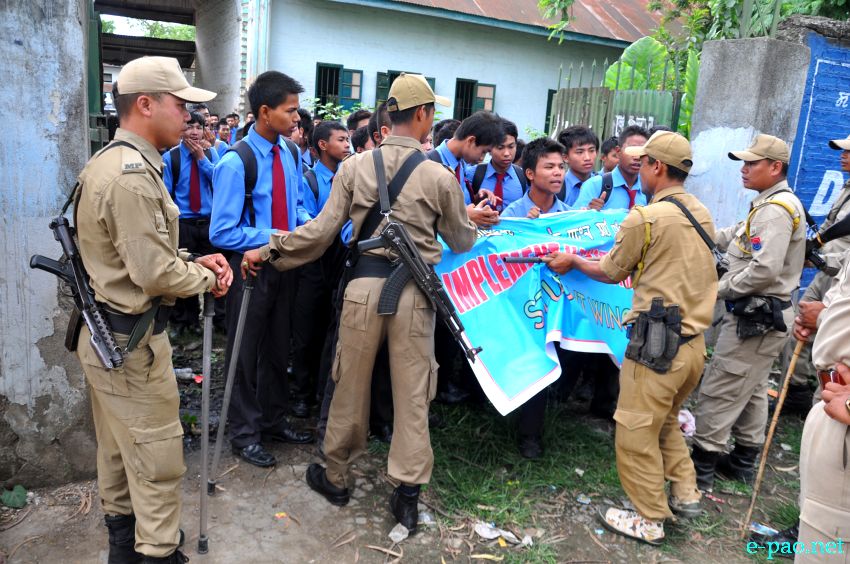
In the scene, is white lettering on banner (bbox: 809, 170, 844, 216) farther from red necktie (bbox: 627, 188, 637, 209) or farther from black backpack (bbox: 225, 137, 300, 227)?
black backpack (bbox: 225, 137, 300, 227)

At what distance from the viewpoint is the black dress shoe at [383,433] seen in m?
4.54

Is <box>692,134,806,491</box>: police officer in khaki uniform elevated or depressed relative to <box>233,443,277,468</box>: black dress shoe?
elevated

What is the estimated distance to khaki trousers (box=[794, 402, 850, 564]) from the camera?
7.26 feet

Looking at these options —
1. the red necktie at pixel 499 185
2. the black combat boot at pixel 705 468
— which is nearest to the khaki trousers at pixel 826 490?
the black combat boot at pixel 705 468

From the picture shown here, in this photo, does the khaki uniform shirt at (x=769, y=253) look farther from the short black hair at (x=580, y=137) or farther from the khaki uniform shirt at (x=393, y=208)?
the khaki uniform shirt at (x=393, y=208)

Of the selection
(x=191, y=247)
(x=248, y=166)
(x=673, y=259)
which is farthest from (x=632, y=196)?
(x=191, y=247)

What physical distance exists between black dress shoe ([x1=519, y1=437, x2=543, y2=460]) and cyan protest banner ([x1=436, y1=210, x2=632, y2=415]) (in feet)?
1.96

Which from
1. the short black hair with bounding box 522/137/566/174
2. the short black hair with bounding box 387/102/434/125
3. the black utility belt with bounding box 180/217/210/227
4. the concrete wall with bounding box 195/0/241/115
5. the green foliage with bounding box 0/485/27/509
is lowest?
the green foliage with bounding box 0/485/27/509

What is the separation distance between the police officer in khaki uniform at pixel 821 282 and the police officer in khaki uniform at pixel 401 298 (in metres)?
3.00

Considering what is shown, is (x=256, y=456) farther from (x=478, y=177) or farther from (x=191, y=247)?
(x=478, y=177)

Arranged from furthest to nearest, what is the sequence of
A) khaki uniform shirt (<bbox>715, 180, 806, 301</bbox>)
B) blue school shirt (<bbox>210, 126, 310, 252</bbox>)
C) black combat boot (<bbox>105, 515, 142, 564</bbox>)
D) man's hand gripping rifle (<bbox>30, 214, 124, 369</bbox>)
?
khaki uniform shirt (<bbox>715, 180, 806, 301</bbox>), blue school shirt (<bbox>210, 126, 310, 252</bbox>), black combat boot (<bbox>105, 515, 142, 564</bbox>), man's hand gripping rifle (<bbox>30, 214, 124, 369</bbox>)

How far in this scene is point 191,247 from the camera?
612 cm

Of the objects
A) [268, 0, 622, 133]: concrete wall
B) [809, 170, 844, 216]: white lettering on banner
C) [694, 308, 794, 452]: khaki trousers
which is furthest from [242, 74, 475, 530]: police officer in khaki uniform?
[268, 0, 622, 133]: concrete wall

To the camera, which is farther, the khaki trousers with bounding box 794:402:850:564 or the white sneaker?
the white sneaker
